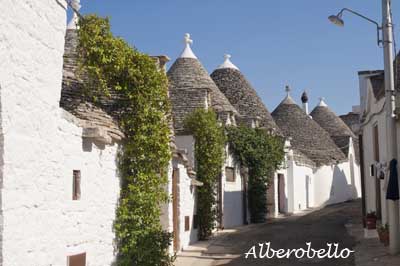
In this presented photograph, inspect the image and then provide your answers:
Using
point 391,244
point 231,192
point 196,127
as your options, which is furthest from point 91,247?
point 231,192

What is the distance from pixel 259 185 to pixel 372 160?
20.3ft

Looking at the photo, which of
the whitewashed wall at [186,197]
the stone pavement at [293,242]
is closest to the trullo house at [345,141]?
the stone pavement at [293,242]

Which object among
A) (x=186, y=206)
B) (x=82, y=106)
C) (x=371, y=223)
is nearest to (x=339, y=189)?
(x=371, y=223)

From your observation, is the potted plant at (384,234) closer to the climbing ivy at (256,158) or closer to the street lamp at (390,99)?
the street lamp at (390,99)

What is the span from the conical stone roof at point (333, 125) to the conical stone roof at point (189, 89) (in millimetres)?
18132

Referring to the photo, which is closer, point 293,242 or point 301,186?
point 293,242

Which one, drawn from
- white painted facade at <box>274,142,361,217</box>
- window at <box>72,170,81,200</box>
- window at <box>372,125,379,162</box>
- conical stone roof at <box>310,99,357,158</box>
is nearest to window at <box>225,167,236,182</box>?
white painted facade at <box>274,142,361,217</box>

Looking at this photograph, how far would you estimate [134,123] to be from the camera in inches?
381

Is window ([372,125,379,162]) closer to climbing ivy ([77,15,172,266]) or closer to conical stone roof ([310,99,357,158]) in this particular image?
climbing ivy ([77,15,172,266])

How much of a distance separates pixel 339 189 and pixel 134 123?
25.6 m

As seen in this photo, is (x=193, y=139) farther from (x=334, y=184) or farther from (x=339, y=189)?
(x=339, y=189)

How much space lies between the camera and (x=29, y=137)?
5414mm

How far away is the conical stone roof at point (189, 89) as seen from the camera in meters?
16.8

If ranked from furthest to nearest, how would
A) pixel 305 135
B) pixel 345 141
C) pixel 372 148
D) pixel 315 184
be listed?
pixel 345 141, pixel 305 135, pixel 315 184, pixel 372 148
